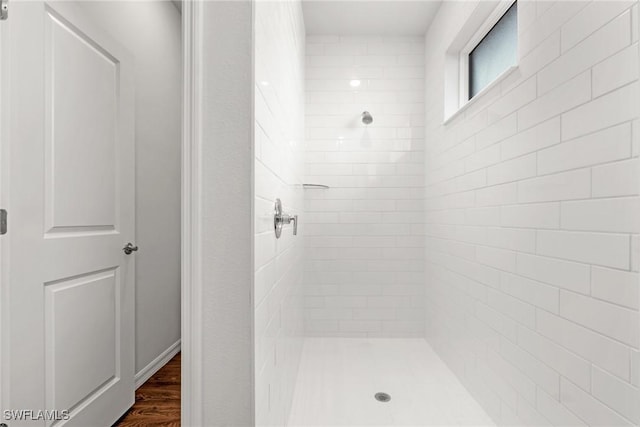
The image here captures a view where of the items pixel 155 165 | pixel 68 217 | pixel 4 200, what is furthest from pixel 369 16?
pixel 4 200

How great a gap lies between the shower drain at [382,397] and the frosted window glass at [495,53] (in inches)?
76.4

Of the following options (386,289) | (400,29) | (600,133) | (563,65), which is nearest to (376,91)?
(400,29)

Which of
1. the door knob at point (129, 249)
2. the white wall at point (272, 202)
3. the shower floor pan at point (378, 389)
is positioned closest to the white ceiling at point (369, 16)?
the white wall at point (272, 202)

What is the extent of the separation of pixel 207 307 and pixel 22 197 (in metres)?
0.83

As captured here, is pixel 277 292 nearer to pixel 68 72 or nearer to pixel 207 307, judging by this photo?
pixel 207 307

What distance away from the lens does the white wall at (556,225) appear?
3.39ft

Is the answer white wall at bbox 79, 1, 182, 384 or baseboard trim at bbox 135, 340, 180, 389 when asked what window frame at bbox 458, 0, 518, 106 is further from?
baseboard trim at bbox 135, 340, 180, 389

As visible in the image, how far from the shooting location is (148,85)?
2.33 m

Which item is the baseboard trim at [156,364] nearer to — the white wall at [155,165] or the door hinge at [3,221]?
the white wall at [155,165]

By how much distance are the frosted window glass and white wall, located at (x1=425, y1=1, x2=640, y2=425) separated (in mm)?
248

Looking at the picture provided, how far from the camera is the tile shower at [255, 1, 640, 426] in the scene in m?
1.09

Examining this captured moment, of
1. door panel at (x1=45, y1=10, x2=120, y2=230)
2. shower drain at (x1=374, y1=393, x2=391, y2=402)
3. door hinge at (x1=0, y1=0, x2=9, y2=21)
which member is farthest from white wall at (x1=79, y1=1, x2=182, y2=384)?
shower drain at (x1=374, y1=393, x2=391, y2=402)

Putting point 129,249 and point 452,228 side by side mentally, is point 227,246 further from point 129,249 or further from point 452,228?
point 452,228

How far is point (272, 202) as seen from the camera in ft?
4.47
